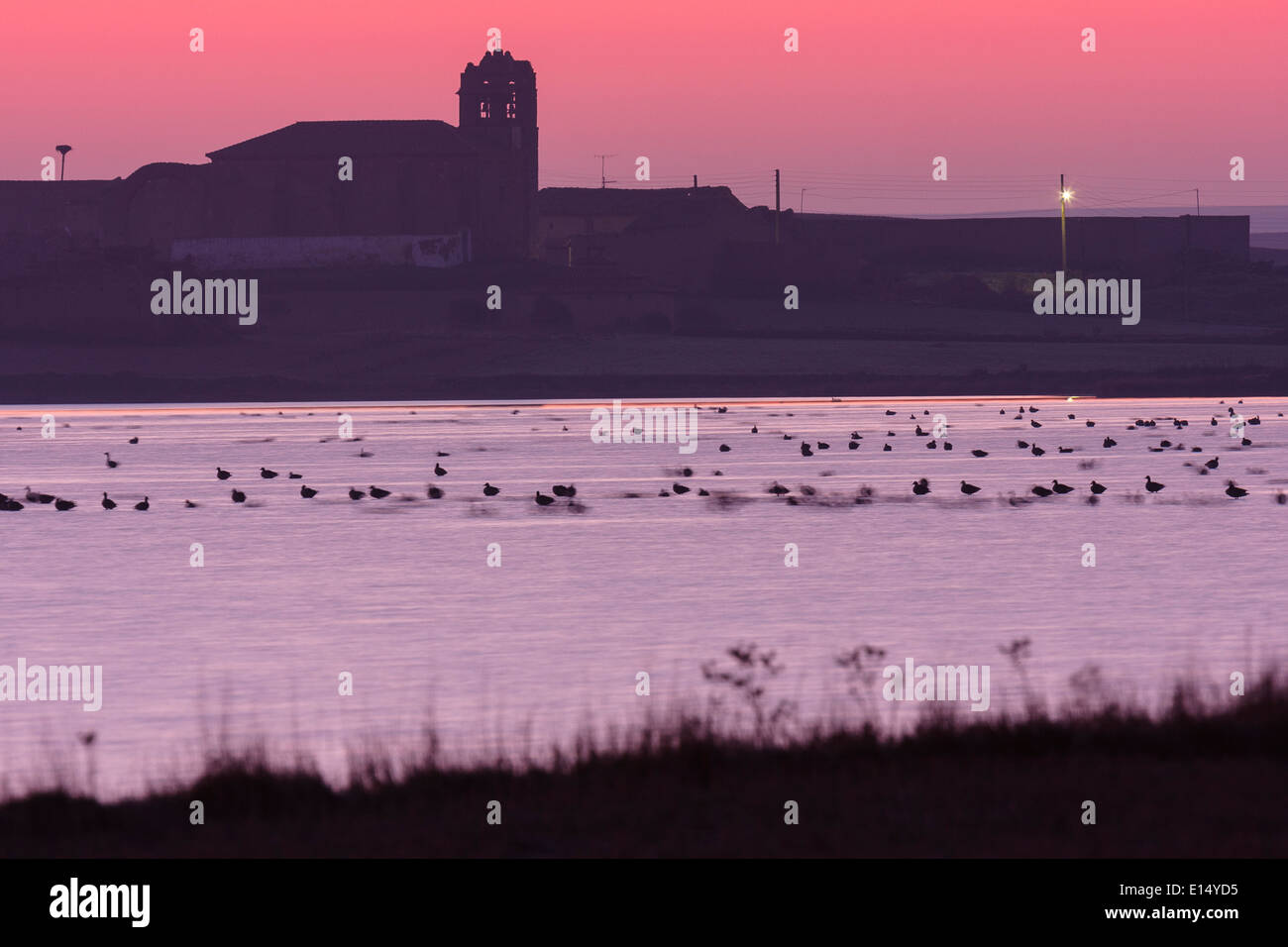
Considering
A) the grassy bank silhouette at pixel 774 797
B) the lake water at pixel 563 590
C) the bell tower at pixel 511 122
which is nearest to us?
the grassy bank silhouette at pixel 774 797

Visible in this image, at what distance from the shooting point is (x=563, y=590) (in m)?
25.9

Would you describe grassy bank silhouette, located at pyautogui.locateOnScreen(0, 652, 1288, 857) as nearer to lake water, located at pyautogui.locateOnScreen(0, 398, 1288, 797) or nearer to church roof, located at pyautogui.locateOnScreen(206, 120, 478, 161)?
lake water, located at pyautogui.locateOnScreen(0, 398, 1288, 797)

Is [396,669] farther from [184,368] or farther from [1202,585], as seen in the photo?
[184,368]

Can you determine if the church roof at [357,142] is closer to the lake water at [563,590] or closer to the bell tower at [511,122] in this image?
the bell tower at [511,122]

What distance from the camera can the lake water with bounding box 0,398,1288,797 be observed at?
55.0ft

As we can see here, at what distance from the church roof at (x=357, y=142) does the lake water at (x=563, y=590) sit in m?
78.8

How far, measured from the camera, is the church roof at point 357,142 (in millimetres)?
130625

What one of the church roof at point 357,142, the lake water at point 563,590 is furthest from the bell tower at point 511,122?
the lake water at point 563,590

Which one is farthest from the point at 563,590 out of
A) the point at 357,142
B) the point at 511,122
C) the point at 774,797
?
the point at 511,122

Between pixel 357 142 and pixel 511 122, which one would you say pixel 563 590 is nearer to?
pixel 357 142

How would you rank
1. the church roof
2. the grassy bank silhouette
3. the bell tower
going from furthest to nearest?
the bell tower
the church roof
the grassy bank silhouette

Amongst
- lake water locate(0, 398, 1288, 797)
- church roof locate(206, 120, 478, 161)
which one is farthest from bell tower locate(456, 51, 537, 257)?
lake water locate(0, 398, 1288, 797)

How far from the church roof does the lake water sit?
3103 inches
